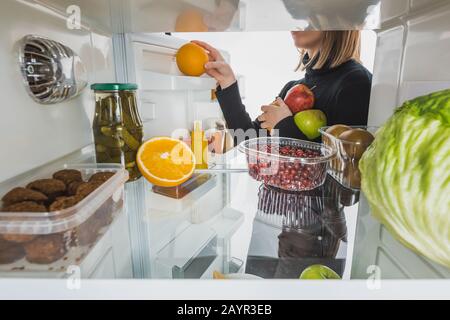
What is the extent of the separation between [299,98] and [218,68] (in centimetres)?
30

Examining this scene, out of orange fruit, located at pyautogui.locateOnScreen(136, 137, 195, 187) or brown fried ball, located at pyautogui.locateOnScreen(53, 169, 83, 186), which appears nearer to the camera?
brown fried ball, located at pyautogui.locateOnScreen(53, 169, 83, 186)

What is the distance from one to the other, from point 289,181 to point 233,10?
18.0 inches

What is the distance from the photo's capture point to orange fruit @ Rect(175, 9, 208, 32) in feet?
2.34

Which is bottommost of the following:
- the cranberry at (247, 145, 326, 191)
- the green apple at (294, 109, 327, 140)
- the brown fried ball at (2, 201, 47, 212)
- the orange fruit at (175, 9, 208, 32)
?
the cranberry at (247, 145, 326, 191)

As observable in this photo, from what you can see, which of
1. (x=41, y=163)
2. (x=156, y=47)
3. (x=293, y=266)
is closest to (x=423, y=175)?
(x=293, y=266)

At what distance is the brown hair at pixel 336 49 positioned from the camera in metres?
0.98

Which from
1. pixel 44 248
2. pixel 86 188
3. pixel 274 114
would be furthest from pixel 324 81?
pixel 44 248

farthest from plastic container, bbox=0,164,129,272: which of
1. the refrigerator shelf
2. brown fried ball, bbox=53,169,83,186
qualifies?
the refrigerator shelf

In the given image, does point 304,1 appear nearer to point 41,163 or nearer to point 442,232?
point 442,232

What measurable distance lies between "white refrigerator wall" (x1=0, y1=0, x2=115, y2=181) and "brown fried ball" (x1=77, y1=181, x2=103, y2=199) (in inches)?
5.8

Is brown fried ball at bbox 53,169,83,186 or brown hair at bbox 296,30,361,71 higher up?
brown hair at bbox 296,30,361,71

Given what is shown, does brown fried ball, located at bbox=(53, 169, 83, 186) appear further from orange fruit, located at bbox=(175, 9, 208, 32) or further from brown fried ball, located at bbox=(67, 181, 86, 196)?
orange fruit, located at bbox=(175, 9, 208, 32)

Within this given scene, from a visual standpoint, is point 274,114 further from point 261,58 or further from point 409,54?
point 409,54

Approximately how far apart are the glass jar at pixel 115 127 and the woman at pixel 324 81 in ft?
1.13
